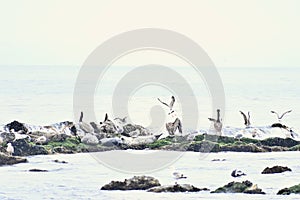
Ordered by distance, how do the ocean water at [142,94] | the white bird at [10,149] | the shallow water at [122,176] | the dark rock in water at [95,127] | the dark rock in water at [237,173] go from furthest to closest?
the ocean water at [142,94] < the dark rock in water at [95,127] < the white bird at [10,149] < the dark rock in water at [237,173] < the shallow water at [122,176]

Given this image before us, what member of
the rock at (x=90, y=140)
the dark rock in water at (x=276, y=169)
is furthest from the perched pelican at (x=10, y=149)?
the dark rock in water at (x=276, y=169)

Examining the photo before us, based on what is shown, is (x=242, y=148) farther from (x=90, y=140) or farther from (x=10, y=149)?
(x=10, y=149)

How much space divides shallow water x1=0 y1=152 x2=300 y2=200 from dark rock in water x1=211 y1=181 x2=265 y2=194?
43mm

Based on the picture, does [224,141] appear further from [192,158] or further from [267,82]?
[267,82]

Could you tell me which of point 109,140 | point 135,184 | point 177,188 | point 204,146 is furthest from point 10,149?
point 204,146

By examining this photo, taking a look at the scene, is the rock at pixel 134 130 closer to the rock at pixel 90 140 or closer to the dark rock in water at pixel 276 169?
the rock at pixel 90 140

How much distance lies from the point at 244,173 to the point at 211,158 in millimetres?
332

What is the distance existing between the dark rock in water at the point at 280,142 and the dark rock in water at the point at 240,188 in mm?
647

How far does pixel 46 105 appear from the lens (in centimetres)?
545

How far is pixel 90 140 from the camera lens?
198 inches

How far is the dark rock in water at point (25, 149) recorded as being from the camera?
4.92 m

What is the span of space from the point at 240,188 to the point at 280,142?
0.79 meters

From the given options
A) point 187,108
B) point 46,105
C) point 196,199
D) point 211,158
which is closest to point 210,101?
point 187,108

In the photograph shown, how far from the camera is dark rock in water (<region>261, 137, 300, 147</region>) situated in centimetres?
512
